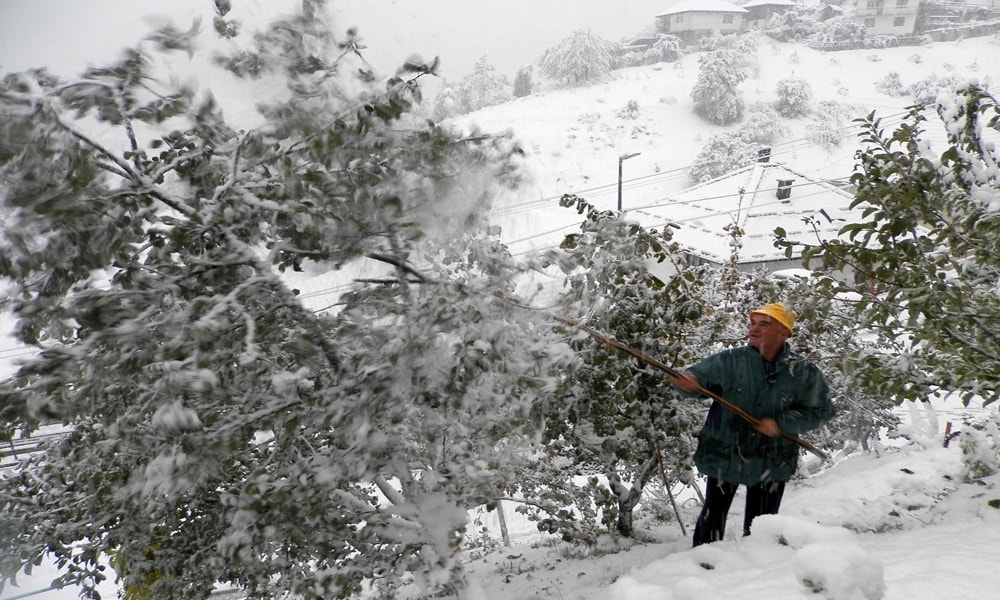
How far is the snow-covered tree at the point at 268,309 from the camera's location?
1587mm

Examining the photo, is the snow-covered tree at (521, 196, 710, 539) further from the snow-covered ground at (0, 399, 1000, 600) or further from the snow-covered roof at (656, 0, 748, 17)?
the snow-covered roof at (656, 0, 748, 17)

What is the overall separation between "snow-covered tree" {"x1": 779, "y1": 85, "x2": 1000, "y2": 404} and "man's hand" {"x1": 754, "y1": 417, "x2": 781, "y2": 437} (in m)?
0.51

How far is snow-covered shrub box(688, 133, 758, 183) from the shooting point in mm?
31859

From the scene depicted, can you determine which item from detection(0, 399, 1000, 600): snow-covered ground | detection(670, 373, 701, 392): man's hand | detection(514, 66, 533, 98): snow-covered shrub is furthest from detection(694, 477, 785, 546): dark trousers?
detection(514, 66, 533, 98): snow-covered shrub

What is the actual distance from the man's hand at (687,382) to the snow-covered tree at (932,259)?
0.82 metres

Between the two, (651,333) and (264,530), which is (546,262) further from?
(264,530)

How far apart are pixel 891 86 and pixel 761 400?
2100 inches

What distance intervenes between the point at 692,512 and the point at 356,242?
5801 mm

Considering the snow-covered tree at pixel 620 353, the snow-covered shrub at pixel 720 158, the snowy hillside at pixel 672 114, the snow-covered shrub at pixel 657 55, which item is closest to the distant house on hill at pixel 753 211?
the snowy hillside at pixel 672 114

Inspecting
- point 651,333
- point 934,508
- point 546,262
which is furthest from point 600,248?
point 934,508

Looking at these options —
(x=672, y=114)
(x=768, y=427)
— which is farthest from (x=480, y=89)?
(x=672, y=114)

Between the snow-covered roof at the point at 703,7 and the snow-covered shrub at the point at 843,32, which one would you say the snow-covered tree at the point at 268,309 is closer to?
the snow-covered shrub at the point at 843,32

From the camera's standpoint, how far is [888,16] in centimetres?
5431

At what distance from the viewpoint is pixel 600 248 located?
342cm
